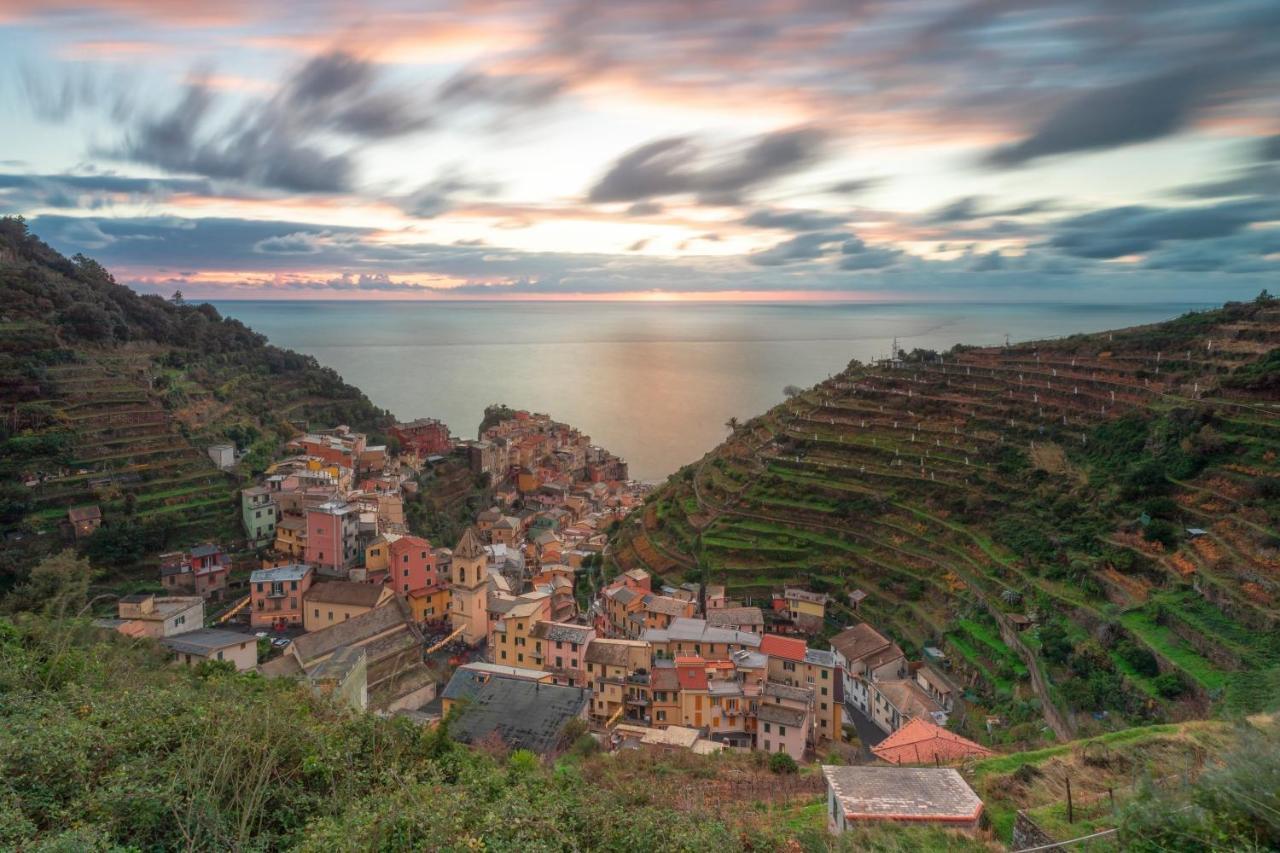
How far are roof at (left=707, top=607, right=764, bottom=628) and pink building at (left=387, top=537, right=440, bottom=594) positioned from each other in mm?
8339

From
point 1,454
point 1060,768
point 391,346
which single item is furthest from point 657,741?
point 391,346

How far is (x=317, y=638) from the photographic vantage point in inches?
611

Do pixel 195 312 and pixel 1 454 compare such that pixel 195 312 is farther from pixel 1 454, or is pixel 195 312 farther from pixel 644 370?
pixel 644 370

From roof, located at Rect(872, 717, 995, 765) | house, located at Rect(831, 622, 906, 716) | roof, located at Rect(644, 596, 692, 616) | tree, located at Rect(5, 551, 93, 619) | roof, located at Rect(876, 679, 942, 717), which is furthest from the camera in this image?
roof, located at Rect(644, 596, 692, 616)

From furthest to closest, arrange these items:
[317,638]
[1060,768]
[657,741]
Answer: [317,638] → [657,741] → [1060,768]

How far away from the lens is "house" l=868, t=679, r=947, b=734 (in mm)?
13242

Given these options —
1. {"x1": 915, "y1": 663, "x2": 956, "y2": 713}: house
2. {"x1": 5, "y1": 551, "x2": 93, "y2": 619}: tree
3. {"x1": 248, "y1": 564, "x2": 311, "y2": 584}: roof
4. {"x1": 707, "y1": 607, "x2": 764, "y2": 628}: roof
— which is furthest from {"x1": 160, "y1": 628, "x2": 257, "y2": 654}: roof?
{"x1": 915, "y1": 663, "x2": 956, "y2": 713}: house

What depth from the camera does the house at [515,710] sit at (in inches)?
442

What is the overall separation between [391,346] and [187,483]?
4411 inches

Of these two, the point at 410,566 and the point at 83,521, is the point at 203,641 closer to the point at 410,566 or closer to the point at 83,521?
the point at 410,566

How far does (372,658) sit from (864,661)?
36.8ft

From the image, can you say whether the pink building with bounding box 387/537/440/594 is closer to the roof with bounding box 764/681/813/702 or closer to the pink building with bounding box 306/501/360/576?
the pink building with bounding box 306/501/360/576

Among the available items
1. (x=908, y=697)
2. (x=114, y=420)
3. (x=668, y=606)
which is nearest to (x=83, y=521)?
(x=114, y=420)

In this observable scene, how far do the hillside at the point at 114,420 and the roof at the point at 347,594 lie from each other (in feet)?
19.5
